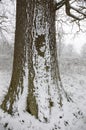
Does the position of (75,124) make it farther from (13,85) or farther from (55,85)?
(13,85)

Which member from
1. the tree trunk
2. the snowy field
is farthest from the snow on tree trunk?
the snowy field

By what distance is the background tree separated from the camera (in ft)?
16.0

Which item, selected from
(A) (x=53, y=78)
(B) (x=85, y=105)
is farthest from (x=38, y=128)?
(B) (x=85, y=105)

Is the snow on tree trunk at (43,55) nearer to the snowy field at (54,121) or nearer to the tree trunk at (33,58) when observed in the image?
the tree trunk at (33,58)

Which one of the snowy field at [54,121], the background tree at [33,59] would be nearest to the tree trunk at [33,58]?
the background tree at [33,59]

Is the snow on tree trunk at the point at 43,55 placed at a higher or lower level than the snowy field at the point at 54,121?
higher

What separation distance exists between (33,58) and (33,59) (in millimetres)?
25

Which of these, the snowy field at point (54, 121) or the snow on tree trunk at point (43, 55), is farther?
the snow on tree trunk at point (43, 55)

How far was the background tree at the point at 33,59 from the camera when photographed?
16.0ft

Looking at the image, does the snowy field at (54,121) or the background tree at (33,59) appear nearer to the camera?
the snowy field at (54,121)

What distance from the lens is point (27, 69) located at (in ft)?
16.2

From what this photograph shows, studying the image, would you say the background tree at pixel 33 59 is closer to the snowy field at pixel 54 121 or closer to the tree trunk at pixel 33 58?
the tree trunk at pixel 33 58

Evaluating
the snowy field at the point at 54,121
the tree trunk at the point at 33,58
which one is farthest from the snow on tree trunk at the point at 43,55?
the snowy field at the point at 54,121

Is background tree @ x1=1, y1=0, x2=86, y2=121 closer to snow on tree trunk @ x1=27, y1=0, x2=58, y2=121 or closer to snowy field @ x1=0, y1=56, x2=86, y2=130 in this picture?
snow on tree trunk @ x1=27, y1=0, x2=58, y2=121
